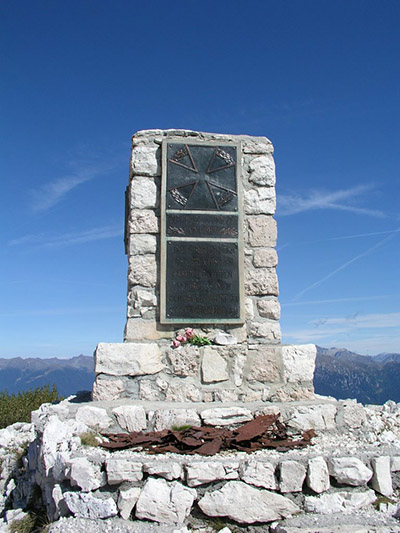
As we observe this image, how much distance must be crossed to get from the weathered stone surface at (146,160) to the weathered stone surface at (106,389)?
8.10 feet

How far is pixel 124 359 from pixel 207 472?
73.3 inches

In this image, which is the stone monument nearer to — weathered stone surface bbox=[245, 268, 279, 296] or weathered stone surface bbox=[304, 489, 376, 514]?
weathered stone surface bbox=[245, 268, 279, 296]

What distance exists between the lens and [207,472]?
3066 mm

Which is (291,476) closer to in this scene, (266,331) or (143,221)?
(266,331)

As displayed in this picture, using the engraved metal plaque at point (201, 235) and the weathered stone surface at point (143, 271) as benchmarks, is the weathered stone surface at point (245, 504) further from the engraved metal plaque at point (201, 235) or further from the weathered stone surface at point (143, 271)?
the weathered stone surface at point (143, 271)

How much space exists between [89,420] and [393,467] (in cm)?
278

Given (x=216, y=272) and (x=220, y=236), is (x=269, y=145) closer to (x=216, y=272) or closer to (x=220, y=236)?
(x=220, y=236)

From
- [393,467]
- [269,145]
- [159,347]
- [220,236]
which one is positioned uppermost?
[269,145]

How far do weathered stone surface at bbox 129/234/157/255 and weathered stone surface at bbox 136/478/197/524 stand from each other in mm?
2672

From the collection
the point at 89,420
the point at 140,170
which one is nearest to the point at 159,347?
the point at 89,420

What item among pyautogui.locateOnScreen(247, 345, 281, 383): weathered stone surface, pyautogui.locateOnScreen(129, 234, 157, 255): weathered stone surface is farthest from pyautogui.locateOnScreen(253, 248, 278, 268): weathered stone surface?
pyautogui.locateOnScreen(129, 234, 157, 255): weathered stone surface

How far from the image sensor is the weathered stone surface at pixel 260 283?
516 cm

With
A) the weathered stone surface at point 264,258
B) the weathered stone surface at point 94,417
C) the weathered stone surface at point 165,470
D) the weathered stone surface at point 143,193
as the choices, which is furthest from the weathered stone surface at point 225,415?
the weathered stone surface at point 143,193

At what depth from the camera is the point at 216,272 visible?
5070mm
